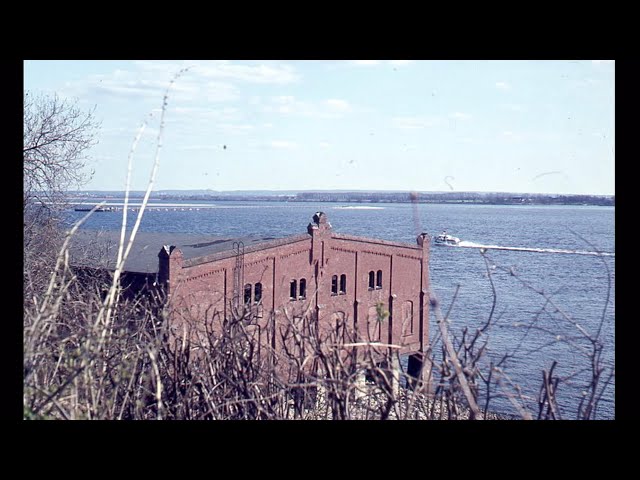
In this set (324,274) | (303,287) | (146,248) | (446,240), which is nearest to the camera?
(146,248)

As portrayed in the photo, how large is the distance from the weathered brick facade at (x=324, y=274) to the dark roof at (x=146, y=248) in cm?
41

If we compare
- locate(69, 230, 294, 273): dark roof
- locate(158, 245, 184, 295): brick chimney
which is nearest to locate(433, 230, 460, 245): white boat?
locate(69, 230, 294, 273): dark roof

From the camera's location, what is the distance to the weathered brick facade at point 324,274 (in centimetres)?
2464

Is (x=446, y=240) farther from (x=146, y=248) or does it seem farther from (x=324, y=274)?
(x=146, y=248)

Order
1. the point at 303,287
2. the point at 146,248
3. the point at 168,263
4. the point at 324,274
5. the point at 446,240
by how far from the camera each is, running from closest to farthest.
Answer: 1. the point at 168,263
2. the point at 146,248
3. the point at 303,287
4. the point at 324,274
5. the point at 446,240

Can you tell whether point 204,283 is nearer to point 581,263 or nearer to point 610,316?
point 610,316

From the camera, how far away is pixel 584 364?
3158 cm

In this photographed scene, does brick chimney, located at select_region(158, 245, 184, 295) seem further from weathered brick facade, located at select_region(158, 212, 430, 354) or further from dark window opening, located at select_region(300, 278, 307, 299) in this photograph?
dark window opening, located at select_region(300, 278, 307, 299)

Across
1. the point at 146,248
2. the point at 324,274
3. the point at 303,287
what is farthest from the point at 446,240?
the point at 146,248

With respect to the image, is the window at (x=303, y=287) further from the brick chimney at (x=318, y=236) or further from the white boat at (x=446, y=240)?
the white boat at (x=446, y=240)

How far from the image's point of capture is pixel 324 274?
30547 millimetres

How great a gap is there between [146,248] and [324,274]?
7.49 metres
